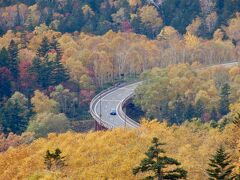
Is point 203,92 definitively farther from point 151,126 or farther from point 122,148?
point 122,148

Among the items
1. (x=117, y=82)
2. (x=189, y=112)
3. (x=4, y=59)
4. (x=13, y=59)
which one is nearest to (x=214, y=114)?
(x=189, y=112)

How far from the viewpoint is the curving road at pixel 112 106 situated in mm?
83188

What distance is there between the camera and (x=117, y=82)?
105 metres

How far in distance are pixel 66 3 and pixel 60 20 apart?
686 cm

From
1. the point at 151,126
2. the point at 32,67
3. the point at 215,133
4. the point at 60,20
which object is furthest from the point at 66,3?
the point at 215,133

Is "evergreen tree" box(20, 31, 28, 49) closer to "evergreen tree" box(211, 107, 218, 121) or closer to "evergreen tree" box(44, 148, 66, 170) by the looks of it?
"evergreen tree" box(211, 107, 218, 121)

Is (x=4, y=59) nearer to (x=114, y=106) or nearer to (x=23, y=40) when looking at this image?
(x=23, y=40)

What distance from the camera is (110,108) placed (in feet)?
298

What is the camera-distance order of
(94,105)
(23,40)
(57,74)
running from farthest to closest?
(23,40) → (57,74) → (94,105)

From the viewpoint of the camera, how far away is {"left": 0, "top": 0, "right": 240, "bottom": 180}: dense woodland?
158 ft

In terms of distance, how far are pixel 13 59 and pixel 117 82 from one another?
16606mm

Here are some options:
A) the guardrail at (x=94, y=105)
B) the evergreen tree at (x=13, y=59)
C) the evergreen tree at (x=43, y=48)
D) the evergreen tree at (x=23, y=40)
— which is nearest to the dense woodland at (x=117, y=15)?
the evergreen tree at (x=23, y=40)

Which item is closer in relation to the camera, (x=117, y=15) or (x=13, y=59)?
(x=13, y=59)

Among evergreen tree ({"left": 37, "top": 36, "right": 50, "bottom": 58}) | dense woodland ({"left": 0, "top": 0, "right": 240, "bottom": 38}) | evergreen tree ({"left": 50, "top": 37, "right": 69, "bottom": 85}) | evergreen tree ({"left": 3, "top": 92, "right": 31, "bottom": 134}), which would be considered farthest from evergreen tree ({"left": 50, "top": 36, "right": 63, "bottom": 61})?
dense woodland ({"left": 0, "top": 0, "right": 240, "bottom": 38})
